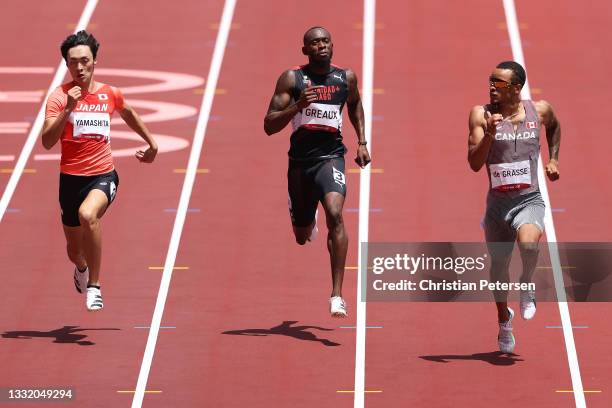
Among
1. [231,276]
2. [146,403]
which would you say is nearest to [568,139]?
[231,276]

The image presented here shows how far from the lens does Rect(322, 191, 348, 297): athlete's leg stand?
13.6 meters

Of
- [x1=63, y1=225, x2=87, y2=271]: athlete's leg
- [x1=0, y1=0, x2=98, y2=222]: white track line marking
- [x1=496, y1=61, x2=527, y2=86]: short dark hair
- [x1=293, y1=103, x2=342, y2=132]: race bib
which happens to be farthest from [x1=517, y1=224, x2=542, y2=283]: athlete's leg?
[x1=0, y1=0, x2=98, y2=222]: white track line marking

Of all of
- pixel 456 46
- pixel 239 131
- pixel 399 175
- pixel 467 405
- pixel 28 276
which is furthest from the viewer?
pixel 456 46

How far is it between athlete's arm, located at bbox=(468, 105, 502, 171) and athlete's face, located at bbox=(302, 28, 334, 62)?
1.32m

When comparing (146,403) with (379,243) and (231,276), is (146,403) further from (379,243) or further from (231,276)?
(379,243)

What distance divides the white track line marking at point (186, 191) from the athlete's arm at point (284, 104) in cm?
197

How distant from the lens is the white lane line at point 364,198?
43.2 feet

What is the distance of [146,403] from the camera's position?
12.5 meters

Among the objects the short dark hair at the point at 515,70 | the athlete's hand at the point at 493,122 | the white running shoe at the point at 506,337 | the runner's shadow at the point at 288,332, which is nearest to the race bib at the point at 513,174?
the athlete's hand at the point at 493,122

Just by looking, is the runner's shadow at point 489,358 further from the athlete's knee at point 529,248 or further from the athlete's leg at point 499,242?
the athlete's knee at point 529,248

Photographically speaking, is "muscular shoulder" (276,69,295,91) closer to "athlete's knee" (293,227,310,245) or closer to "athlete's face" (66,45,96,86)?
"athlete's knee" (293,227,310,245)

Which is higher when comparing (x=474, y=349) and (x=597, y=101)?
(x=597, y=101)

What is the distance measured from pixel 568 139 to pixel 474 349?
6470 millimetres

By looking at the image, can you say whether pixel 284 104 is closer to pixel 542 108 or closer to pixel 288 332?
pixel 288 332
